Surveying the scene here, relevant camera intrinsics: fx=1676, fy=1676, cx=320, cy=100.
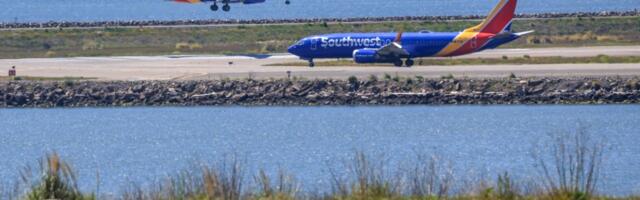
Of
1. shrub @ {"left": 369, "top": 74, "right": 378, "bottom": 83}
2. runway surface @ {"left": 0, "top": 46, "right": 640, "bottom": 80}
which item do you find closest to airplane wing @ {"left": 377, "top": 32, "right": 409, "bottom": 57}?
runway surface @ {"left": 0, "top": 46, "right": 640, "bottom": 80}

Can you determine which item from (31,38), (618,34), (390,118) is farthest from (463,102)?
(31,38)

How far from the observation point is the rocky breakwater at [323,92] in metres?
56.3

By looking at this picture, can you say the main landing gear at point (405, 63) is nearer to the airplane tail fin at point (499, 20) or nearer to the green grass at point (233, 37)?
the airplane tail fin at point (499, 20)

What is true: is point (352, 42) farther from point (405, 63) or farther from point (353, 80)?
point (353, 80)

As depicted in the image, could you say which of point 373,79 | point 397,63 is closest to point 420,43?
point 397,63

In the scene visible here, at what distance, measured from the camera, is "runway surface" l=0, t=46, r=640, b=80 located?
61688 millimetres

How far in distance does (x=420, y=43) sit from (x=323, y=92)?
10658 mm

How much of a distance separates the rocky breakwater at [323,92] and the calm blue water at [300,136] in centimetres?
72

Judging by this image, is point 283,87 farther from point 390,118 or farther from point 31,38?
point 31,38

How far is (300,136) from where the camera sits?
49.1 metres

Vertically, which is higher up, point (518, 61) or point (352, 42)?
point (352, 42)

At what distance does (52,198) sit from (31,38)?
74106mm

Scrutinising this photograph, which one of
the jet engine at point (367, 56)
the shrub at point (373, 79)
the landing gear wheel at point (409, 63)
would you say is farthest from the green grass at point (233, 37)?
the shrub at point (373, 79)

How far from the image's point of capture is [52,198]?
22734 millimetres
